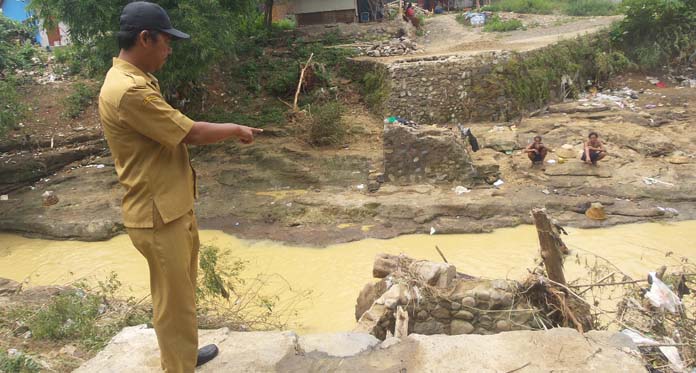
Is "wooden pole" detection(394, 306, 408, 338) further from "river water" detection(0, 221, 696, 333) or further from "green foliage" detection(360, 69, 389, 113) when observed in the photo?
"green foliage" detection(360, 69, 389, 113)

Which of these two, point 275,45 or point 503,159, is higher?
point 275,45

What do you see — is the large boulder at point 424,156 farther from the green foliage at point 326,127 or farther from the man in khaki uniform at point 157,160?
the man in khaki uniform at point 157,160

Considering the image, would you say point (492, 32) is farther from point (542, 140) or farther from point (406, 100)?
point (542, 140)

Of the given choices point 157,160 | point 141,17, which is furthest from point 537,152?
point 141,17

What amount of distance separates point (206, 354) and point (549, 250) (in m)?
2.60

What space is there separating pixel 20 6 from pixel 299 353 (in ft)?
63.2

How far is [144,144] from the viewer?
210cm

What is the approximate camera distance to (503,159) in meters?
9.77

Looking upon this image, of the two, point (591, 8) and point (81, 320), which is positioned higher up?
point (591, 8)

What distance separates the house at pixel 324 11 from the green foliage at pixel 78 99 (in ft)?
23.1

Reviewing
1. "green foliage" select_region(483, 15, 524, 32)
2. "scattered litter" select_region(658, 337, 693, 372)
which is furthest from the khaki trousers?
"green foliage" select_region(483, 15, 524, 32)

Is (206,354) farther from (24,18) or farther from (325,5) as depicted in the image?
(24,18)

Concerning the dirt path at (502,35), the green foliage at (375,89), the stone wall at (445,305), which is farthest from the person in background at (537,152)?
the stone wall at (445,305)

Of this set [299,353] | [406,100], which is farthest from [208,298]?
[406,100]
